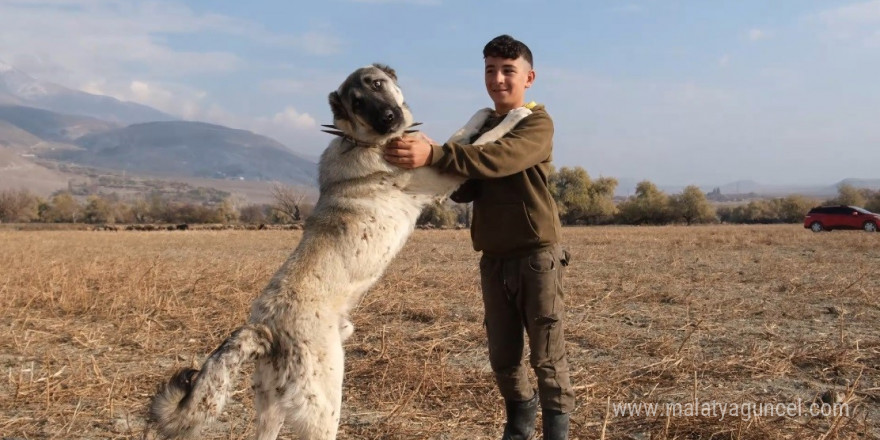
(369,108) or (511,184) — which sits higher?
(369,108)

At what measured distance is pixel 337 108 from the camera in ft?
13.8

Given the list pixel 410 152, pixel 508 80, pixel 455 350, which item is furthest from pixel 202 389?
pixel 455 350

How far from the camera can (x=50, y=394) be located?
18.1 ft

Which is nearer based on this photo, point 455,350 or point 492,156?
point 492,156

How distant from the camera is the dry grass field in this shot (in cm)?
495

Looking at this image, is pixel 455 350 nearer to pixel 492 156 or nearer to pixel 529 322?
pixel 529 322

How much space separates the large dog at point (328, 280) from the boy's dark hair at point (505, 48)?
41cm

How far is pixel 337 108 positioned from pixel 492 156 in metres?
1.23

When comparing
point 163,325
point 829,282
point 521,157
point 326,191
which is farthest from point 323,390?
point 829,282

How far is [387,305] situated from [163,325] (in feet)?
10.6

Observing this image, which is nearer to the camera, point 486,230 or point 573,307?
point 486,230

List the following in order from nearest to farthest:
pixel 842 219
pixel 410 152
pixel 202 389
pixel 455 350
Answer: pixel 202 389 < pixel 410 152 < pixel 455 350 < pixel 842 219

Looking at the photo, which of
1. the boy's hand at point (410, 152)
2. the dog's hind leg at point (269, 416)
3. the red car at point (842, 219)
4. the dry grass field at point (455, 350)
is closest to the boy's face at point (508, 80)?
the boy's hand at point (410, 152)

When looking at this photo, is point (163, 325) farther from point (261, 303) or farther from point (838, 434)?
point (838, 434)
